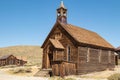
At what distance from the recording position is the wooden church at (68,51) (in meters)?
29.9

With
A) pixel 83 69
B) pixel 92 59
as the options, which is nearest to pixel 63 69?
pixel 83 69

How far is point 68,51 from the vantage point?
32.5 metres

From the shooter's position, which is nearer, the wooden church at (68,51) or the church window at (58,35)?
the wooden church at (68,51)

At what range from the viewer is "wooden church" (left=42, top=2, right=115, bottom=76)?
2991 cm

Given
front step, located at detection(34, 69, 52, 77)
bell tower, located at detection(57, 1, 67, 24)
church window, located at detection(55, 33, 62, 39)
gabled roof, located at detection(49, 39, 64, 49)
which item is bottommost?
front step, located at detection(34, 69, 52, 77)

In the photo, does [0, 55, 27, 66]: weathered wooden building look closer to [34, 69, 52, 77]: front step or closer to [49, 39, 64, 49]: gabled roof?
[34, 69, 52, 77]: front step

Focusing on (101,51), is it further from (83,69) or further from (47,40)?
(47,40)

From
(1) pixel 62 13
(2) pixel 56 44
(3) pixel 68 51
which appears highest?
(1) pixel 62 13

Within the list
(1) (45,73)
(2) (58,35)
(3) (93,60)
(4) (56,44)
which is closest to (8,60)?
(2) (58,35)

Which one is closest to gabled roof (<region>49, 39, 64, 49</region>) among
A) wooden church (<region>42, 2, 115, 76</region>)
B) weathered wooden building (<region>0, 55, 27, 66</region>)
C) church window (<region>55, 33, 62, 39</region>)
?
wooden church (<region>42, 2, 115, 76</region>)

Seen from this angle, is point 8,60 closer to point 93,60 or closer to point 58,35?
point 58,35

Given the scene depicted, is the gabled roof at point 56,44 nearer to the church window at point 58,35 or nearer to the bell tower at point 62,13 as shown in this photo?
the church window at point 58,35

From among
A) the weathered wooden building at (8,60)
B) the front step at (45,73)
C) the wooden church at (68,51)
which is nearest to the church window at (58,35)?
the wooden church at (68,51)

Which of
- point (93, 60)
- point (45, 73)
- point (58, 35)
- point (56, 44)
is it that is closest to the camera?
point (45, 73)
